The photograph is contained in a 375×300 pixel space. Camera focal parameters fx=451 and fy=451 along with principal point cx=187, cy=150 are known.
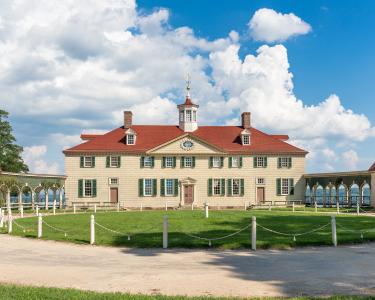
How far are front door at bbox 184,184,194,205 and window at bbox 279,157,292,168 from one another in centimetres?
915

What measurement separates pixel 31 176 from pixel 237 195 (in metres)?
19.3

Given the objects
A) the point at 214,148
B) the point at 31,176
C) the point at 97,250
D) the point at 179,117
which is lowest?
the point at 97,250

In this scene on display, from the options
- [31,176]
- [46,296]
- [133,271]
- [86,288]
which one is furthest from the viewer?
[31,176]

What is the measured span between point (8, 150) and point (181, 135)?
74.1 ft

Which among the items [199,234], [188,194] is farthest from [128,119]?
[199,234]

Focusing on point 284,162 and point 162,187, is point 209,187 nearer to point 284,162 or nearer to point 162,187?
point 162,187

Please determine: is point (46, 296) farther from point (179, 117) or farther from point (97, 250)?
point (179, 117)

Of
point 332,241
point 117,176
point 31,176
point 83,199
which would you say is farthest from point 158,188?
point 332,241

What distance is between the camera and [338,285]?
8.96m

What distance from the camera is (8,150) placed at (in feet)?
174

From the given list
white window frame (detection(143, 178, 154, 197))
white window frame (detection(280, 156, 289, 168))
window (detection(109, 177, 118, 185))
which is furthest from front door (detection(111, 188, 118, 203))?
white window frame (detection(280, 156, 289, 168))

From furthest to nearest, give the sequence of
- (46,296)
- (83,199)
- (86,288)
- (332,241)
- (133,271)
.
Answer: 1. (83,199)
2. (332,241)
3. (133,271)
4. (86,288)
5. (46,296)

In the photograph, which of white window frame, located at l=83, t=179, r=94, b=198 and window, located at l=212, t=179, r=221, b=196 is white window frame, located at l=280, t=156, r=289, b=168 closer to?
Answer: window, located at l=212, t=179, r=221, b=196

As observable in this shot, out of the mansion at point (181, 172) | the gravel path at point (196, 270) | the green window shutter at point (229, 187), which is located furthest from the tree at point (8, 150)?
the gravel path at point (196, 270)
